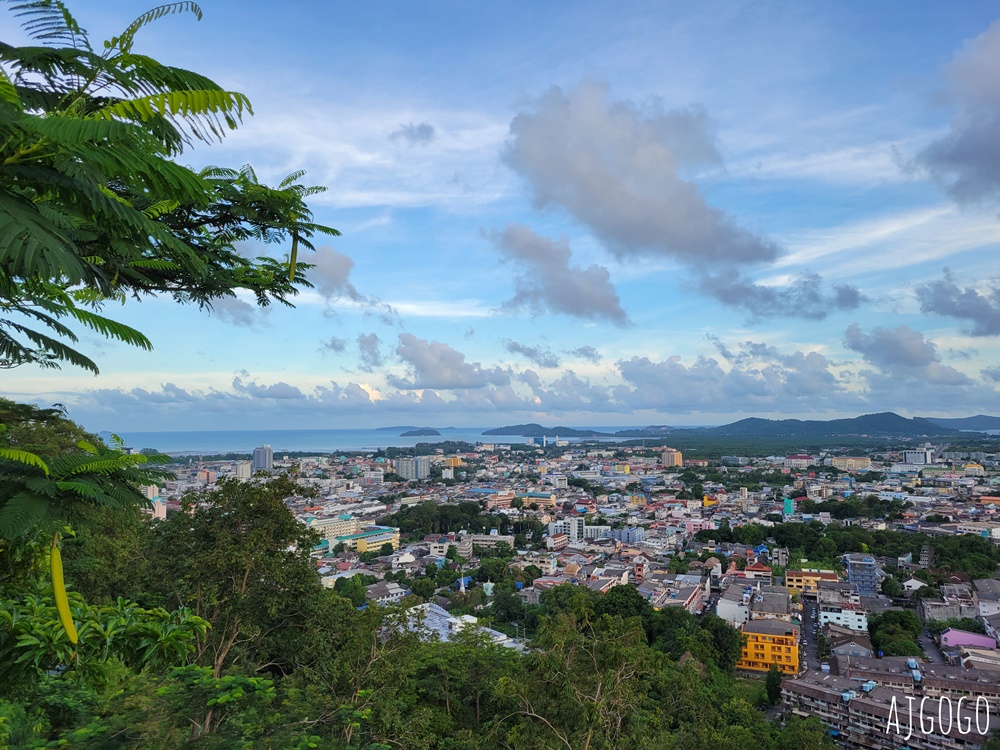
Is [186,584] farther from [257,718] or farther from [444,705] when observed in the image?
[444,705]

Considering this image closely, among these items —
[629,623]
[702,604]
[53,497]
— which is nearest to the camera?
[53,497]

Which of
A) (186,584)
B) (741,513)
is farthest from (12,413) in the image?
(741,513)

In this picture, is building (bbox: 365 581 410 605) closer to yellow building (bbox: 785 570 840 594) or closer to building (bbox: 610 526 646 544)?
yellow building (bbox: 785 570 840 594)

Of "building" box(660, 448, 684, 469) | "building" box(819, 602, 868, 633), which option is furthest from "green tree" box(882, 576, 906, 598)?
"building" box(660, 448, 684, 469)

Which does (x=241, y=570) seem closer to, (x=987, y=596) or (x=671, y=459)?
(x=987, y=596)

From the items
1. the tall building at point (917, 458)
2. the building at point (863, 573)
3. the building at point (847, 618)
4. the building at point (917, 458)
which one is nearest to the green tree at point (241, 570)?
the building at point (847, 618)

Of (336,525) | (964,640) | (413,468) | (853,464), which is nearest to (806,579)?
(964,640)
